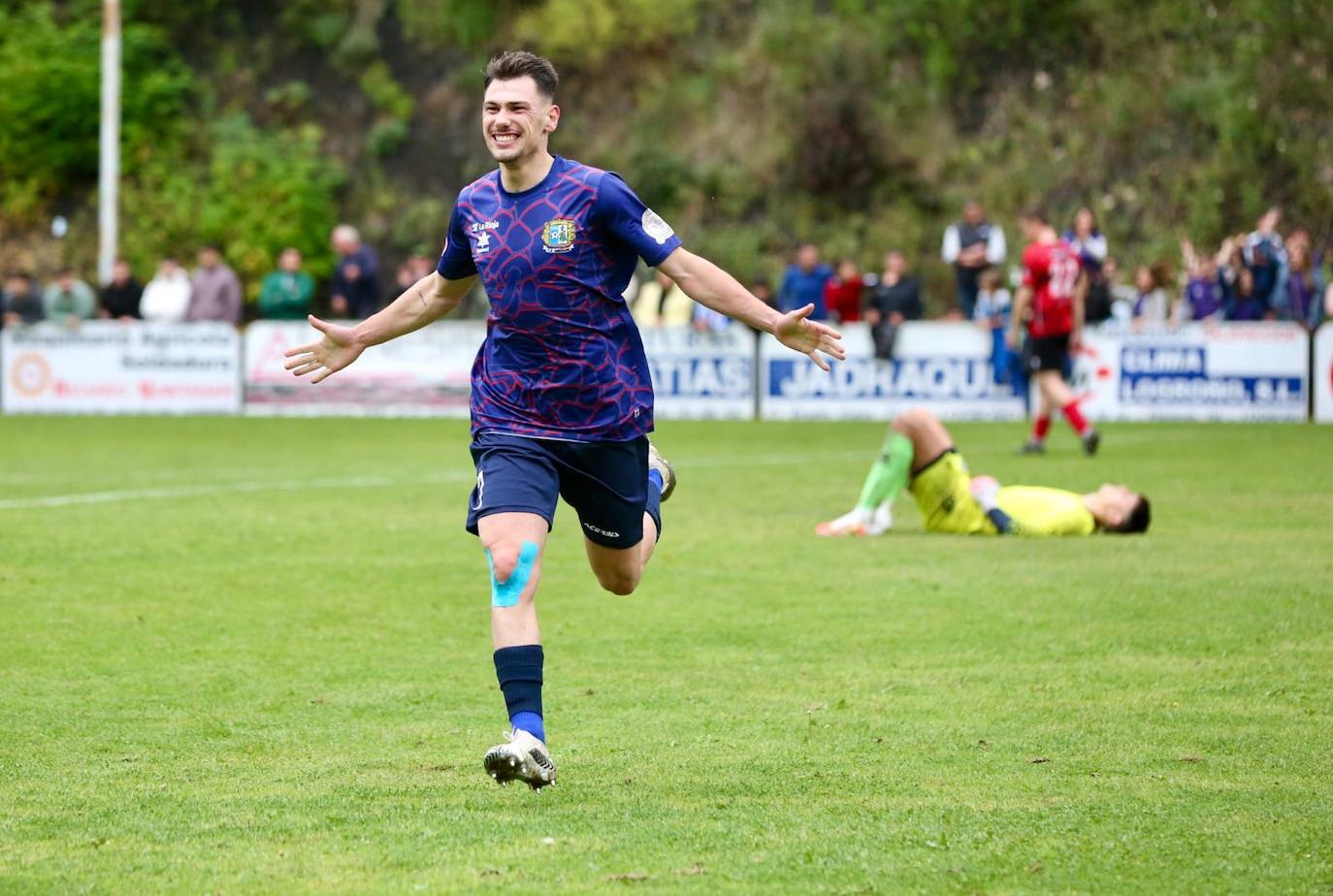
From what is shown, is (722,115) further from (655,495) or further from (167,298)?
(655,495)

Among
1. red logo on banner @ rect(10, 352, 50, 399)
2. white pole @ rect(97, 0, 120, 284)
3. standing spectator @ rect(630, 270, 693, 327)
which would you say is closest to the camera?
standing spectator @ rect(630, 270, 693, 327)

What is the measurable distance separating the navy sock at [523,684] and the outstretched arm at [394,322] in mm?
1257

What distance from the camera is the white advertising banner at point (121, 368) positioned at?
89.3ft

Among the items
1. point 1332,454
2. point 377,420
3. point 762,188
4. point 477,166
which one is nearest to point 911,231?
point 762,188

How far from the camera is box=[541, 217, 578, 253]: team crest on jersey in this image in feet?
20.7

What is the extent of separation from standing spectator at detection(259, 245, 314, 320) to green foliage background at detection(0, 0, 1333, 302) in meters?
11.0

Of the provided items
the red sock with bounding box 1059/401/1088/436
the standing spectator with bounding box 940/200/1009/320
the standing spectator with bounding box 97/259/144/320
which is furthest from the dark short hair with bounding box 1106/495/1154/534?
the standing spectator with bounding box 97/259/144/320

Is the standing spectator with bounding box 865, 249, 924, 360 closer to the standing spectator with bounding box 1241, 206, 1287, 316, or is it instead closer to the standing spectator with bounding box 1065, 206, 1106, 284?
the standing spectator with bounding box 1065, 206, 1106, 284

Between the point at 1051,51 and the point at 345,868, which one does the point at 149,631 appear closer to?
the point at 345,868

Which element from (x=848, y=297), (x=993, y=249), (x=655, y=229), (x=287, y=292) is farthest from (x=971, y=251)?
(x=655, y=229)

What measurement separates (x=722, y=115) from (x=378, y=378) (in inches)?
584

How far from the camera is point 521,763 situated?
567 cm

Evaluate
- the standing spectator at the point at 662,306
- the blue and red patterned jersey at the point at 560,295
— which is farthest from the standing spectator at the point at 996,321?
the blue and red patterned jersey at the point at 560,295

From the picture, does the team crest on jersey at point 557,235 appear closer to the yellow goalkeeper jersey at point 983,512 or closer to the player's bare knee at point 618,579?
the player's bare knee at point 618,579
